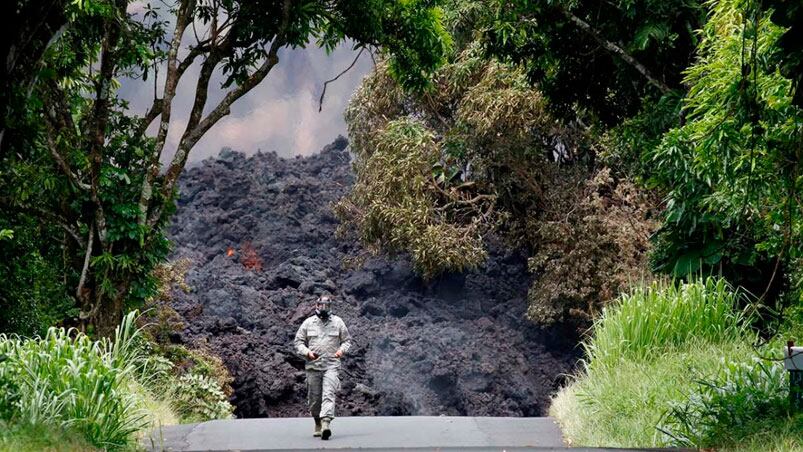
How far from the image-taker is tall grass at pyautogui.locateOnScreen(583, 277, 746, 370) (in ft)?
46.2

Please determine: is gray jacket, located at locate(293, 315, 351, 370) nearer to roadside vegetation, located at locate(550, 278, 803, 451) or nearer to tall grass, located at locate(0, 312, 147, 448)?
tall grass, located at locate(0, 312, 147, 448)

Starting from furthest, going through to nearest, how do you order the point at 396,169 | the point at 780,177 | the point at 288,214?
the point at 288,214 → the point at 396,169 → the point at 780,177

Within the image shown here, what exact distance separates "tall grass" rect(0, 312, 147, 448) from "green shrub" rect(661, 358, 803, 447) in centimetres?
540

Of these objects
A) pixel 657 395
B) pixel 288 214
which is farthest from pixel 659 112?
pixel 288 214

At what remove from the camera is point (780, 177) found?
11727 millimetres

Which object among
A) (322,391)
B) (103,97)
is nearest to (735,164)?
(322,391)

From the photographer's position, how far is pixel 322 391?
13305 millimetres

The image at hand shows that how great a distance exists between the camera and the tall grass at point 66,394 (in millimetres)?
9289

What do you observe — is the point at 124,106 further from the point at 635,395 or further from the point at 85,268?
the point at 635,395

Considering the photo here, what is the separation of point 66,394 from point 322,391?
163 inches

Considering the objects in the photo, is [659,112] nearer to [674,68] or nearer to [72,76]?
[674,68]

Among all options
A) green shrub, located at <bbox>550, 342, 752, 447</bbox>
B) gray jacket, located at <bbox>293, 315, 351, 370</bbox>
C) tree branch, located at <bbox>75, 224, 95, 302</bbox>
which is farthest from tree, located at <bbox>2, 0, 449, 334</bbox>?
green shrub, located at <bbox>550, 342, 752, 447</bbox>

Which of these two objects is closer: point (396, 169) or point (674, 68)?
point (674, 68)

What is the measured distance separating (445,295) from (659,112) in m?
15.5
